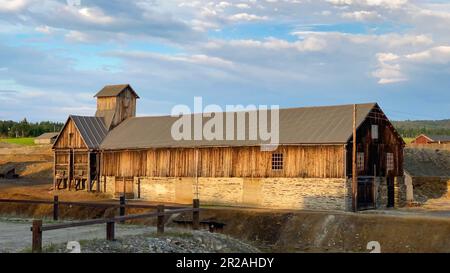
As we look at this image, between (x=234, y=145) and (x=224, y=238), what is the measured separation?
64.8 ft

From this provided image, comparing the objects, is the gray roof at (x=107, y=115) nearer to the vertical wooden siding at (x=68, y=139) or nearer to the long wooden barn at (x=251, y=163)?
the long wooden barn at (x=251, y=163)

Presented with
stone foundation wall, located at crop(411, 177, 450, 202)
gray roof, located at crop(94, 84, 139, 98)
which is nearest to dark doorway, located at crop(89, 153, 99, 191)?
gray roof, located at crop(94, 84, 139, 98)

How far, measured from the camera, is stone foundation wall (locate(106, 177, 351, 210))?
3956cm

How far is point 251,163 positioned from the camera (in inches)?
1709

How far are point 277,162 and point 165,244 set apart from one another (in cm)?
2273

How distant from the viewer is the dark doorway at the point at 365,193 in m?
40.7

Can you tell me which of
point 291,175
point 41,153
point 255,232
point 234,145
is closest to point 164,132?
point 234,145

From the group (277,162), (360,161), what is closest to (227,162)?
(277,162)

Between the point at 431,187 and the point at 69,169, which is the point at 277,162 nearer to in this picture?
the point at 431,187

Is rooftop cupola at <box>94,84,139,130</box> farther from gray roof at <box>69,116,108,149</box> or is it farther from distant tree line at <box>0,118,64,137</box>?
distant tree line at <box>0,118,64,137</box>

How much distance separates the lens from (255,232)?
33.4 metres

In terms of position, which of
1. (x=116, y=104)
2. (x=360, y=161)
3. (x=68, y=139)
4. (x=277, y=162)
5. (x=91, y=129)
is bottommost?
(x=277, y=162)
